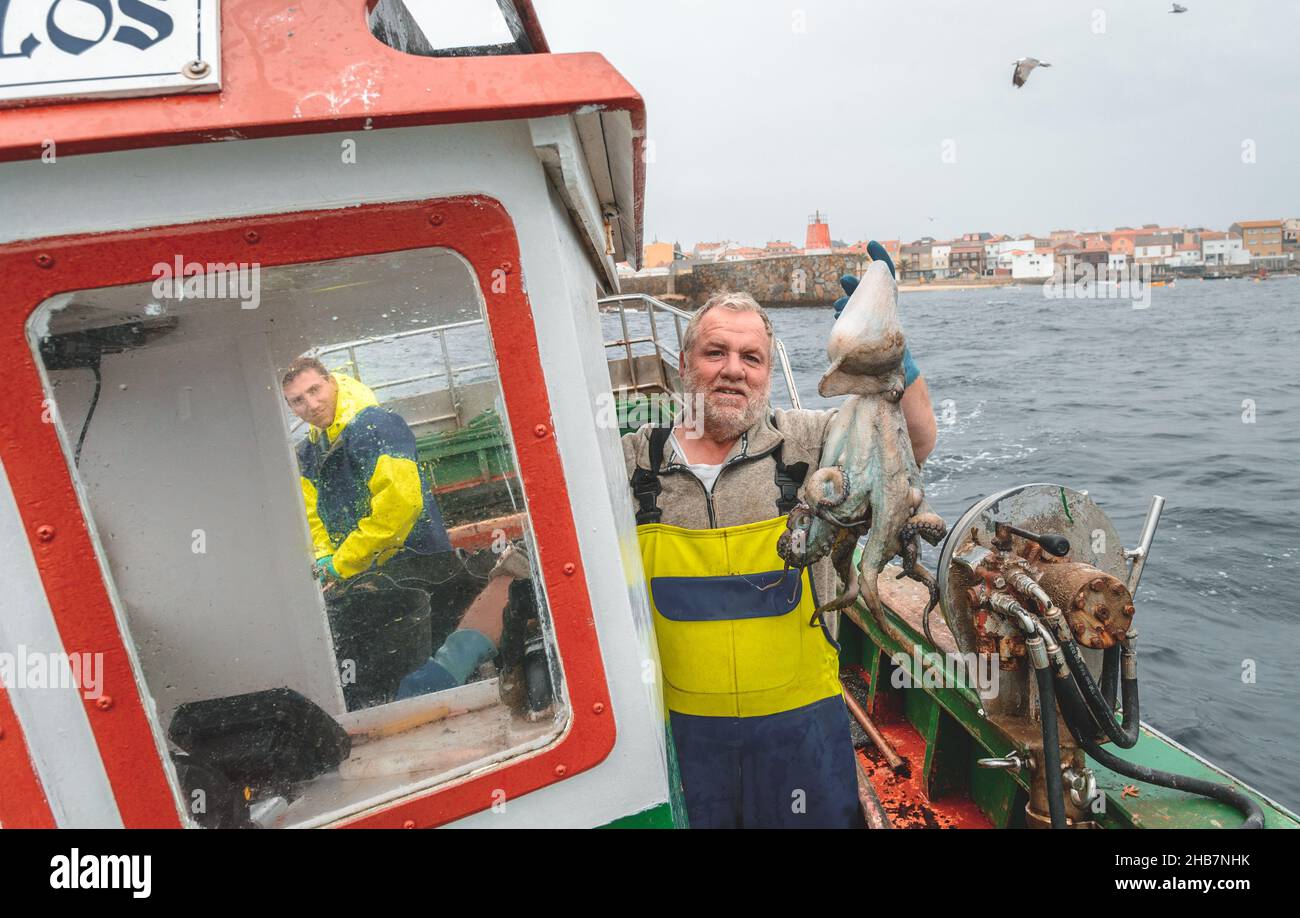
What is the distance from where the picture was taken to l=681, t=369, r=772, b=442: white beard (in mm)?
2441

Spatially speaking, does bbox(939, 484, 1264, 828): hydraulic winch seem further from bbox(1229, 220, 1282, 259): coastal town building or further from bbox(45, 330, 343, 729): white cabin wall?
bbox(1229, 220, 1282, 259): coastal town building

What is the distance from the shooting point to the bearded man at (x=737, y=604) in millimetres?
2404

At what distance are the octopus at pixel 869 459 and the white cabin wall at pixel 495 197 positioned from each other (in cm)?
50

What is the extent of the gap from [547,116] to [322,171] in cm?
39

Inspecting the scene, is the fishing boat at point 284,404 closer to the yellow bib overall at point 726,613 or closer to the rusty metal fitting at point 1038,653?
the rusty metal fitting at point 1038,653

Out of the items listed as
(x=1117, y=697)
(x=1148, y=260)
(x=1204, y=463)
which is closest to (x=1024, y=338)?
(x=1204, y=463)

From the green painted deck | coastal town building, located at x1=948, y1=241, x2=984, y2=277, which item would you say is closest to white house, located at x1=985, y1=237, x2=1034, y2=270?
coastal town building, located at x1=948, y1=241, x2=984, y2=277

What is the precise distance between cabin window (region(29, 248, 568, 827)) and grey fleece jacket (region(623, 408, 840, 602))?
97 cm

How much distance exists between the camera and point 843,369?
1.76 metres

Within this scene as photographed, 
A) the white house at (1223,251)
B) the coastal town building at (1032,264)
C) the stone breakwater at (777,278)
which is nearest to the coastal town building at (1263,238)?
the white house at (1223,251)

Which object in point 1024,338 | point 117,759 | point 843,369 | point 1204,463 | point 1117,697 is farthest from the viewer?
point 1024,338

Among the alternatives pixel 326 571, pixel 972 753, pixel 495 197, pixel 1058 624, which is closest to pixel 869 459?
pixel 1058 624

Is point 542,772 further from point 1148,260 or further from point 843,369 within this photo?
point 1148,260

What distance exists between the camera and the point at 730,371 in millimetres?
2428
